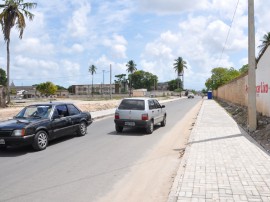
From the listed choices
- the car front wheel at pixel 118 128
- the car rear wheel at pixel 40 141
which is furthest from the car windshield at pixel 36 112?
the car front wheel at pixel 118 128

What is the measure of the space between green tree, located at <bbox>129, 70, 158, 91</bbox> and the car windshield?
140 meters

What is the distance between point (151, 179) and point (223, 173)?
4.81 ft

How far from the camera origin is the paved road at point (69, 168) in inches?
219

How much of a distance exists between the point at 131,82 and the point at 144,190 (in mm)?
143506

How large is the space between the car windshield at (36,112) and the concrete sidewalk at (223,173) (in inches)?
190

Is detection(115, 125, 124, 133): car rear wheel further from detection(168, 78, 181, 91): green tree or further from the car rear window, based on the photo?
detection(168, 78, 181, 91): green tree

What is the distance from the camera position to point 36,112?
1059 centimetres

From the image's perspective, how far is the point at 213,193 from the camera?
5.18 m

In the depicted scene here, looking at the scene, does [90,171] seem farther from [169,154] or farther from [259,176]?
[259,176]

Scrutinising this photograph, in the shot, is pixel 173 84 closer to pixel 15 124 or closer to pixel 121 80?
pixel 121 80

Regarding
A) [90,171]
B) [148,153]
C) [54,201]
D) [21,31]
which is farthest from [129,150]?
[21,31]

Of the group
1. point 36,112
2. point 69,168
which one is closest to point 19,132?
point 36,112

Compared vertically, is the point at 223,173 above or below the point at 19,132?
below

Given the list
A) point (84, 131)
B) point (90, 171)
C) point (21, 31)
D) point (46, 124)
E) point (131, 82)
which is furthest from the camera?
point (131, 82)
